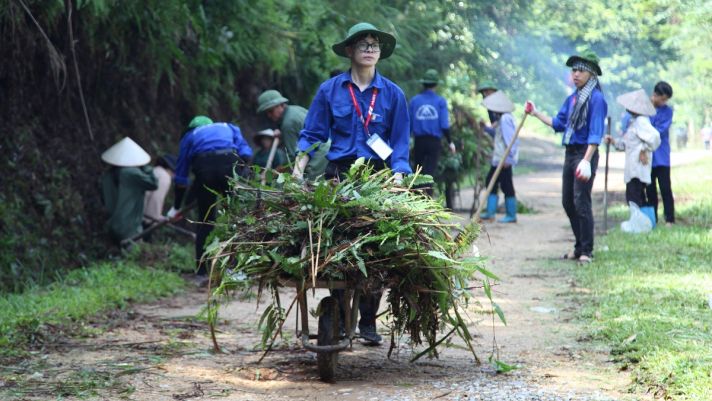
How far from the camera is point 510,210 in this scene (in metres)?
16.3

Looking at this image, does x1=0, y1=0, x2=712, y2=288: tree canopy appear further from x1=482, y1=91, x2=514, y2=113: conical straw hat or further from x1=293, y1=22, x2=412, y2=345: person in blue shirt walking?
x1=293, y1=22, x2=412, y2=345: person in blue shirt walking

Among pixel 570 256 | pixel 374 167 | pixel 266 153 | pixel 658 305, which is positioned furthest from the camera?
pixel 266 153

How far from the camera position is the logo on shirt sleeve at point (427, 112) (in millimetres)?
15352

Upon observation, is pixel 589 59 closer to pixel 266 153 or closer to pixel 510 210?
pixel 266 153

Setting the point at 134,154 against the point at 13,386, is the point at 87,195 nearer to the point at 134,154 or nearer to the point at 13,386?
the point at 134,154

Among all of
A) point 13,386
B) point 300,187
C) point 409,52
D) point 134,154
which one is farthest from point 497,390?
point 409,52

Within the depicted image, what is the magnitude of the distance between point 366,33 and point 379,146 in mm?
707

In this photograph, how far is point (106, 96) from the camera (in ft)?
43.0

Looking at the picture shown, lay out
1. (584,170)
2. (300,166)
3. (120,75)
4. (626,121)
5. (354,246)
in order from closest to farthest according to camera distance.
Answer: (354,246)
(300,166)
(584,170)
(120,75)
(626,121)

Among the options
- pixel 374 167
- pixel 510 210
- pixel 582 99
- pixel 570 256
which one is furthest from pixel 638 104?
pixel 374 167

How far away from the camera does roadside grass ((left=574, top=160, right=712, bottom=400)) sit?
19.5ft

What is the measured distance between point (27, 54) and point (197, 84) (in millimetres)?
3128

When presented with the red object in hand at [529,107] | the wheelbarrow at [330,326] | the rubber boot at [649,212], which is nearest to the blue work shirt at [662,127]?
the rubber boot at [649,212]

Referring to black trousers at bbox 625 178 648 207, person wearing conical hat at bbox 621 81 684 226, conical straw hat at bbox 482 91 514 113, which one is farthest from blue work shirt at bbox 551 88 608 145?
person wearing conical hat at bbox 621 81 684 226
